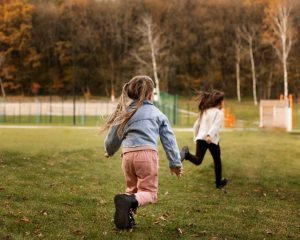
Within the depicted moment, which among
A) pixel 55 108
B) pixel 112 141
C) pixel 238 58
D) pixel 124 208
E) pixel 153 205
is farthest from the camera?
pixel 238 58

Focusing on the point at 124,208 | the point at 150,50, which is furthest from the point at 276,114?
the point at 150,50

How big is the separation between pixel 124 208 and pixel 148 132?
31.2 inches

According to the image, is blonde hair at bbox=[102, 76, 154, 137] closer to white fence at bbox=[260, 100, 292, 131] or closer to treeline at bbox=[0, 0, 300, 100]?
white fence at bbox=[260, 100, 292, 131]

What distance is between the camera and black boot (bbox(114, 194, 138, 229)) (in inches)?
207

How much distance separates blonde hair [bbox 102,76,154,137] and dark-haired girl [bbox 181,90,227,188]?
3345 mm

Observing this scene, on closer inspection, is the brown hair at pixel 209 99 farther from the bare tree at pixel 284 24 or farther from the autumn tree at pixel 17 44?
the autumn tree at pixel 17 44

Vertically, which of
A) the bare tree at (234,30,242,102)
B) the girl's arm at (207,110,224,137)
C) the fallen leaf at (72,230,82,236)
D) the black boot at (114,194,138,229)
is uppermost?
the bare tree at (234,30,242,102)

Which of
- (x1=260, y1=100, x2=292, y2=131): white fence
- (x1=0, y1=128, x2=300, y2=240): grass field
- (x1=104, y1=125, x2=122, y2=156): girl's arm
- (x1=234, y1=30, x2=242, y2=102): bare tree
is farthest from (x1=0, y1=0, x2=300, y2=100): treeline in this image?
(x1=104, y1=125, x2=122, y2=156): girl's arm

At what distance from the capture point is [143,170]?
5410mm

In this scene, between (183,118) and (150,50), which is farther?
(150,50)

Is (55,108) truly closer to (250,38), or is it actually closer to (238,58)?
(238,58)

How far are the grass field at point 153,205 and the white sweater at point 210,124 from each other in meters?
0.90

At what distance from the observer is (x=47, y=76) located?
6738cm

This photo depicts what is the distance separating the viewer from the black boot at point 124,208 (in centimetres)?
527
